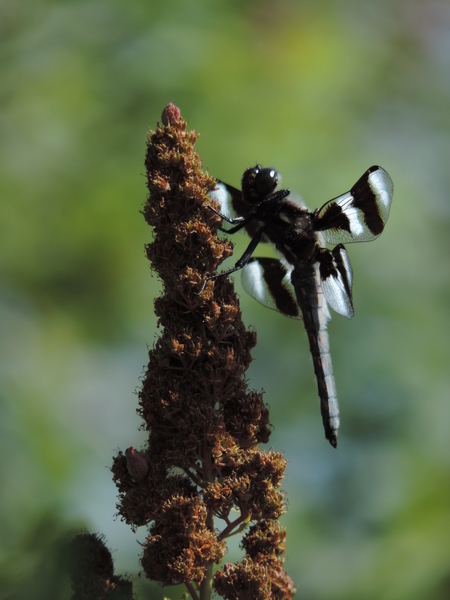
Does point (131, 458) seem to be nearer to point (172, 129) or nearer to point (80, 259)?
point (172, 129)

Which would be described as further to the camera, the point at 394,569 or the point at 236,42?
the point at 236,42

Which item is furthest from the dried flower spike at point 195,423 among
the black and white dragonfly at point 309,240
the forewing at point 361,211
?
the forewing at point 361,211

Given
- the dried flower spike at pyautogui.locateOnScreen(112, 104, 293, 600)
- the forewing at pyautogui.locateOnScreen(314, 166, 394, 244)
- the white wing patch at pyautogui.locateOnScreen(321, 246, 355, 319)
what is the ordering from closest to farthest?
the dried flower spike at pyautogui.locateOnScreen(112, 104, 293, 600)
the forewing at pyautogui.locateOnScreen(314, 166, 394, 244)
the white wing patch at pyautogui.locateOnScreen(321, 246, 355, 319)

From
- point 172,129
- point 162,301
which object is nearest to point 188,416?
point 162,301

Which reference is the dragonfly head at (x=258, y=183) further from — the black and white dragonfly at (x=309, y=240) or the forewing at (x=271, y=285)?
the forewing at (x=271, y=285)

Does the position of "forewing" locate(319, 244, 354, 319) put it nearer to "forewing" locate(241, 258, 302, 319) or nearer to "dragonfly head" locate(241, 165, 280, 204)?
"forewing" locate(241, 258, 302, 319)

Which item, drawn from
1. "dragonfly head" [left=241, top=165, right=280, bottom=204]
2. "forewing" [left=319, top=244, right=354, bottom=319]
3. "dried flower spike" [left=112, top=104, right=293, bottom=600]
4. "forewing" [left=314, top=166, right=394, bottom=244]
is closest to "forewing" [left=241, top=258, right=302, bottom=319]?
"forewing" [left=319, top=244, right=354, bottom=319]

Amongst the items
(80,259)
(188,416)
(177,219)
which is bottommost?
(188,416)

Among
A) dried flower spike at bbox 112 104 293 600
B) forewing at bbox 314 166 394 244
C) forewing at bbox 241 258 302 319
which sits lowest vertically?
dried flower spike at bbox 112 104 293 600
